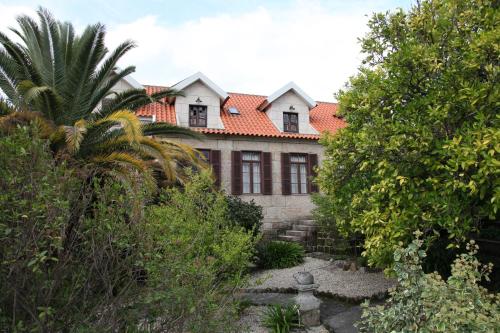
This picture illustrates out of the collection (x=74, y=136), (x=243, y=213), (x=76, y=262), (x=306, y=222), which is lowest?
(x=306, y=222)

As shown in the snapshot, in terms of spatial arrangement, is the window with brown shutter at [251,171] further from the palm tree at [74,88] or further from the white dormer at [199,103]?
the palm tree at [74,88]

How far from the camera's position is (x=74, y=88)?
8.80 meters

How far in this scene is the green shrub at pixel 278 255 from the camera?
11.7 meters

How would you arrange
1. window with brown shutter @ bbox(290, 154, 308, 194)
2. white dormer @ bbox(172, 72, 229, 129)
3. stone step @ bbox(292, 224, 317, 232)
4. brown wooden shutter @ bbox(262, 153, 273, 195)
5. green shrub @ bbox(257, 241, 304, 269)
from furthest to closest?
1. window with brown shutter @ bbox(290, 154, 308, 194)
2. brown wooden shutter @ bbox(262, 153, 273, 195)
3. white dormer @ bbox(172, 72, 229, 129)
4. stone step @ bbox(292, 224, 317, 232)
5. green shrub @ bbox(257, 241, 304, 269)

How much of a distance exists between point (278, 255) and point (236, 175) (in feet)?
15.0

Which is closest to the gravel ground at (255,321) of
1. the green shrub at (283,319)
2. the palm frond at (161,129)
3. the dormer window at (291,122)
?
the green shrub at (283,319)

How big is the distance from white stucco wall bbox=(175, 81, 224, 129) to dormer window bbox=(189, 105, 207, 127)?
193 mm

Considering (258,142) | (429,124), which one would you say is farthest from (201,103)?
(429,124)

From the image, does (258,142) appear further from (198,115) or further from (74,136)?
(74,136)

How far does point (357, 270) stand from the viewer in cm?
1043

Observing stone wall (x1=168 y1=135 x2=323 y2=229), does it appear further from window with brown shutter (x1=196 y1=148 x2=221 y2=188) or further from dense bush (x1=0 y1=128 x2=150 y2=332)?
dense bush (x1=0 y1=128 x2=150 y2=332)

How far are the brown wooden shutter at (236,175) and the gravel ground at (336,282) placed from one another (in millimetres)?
4616

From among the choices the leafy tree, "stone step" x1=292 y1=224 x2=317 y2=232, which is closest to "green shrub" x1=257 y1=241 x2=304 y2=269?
"stone step" x1=292 y1=224 x2=317 y2=232

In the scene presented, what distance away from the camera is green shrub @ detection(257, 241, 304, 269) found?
11664 millimetres
